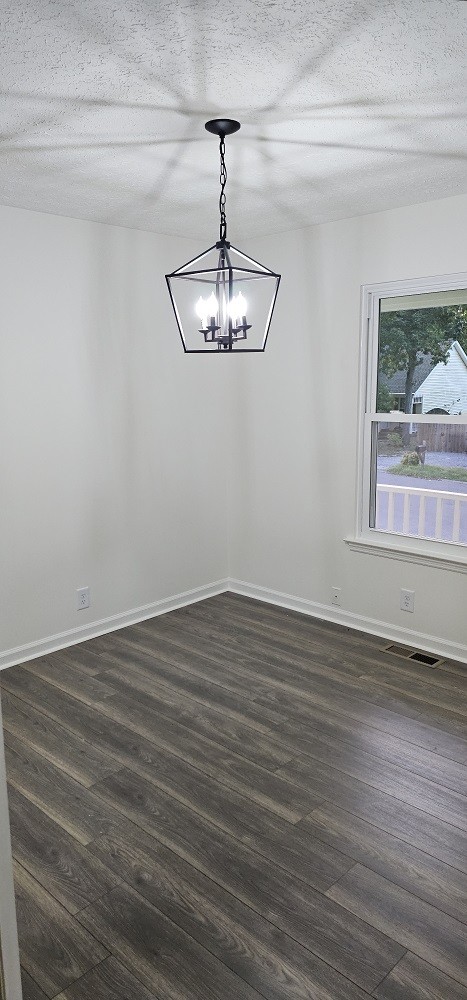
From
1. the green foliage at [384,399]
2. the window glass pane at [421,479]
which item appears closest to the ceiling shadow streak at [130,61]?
the green foliage at [384,399]

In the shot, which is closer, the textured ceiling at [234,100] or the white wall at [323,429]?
the textured ceiling at [234,100]

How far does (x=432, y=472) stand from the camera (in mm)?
3977

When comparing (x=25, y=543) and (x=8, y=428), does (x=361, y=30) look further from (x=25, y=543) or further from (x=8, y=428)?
(x=25, y=543)

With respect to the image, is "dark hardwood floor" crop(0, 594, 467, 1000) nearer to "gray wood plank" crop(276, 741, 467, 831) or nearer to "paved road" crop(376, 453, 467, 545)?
"gray wood plank" crop(276, 741, 467, 831)

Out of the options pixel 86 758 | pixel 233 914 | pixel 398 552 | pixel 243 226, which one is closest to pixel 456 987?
pixel 233 914

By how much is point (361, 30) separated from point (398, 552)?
2824mm

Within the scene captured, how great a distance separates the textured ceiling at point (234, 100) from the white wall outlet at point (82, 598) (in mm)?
2202

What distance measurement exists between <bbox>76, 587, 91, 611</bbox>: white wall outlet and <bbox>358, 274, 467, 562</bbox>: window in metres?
1.75

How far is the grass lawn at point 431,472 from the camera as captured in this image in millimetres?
3854

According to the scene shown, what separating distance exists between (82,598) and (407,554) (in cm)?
199

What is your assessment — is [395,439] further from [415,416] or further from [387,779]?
[387,779]

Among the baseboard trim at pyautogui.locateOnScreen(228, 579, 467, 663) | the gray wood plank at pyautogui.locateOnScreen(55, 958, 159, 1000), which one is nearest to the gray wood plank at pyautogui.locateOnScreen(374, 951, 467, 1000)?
→ the gray wood plank at pyautogui.locateOnScreen(55, 958, 159, 1000)

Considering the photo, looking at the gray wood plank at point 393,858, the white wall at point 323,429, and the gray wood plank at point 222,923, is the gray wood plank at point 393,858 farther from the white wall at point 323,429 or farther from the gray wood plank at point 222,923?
the white wall at point 323,429

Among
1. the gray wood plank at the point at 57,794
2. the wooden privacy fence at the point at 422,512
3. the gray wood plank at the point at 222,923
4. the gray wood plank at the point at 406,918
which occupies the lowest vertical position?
the gray wood plank at the point at 406,918
